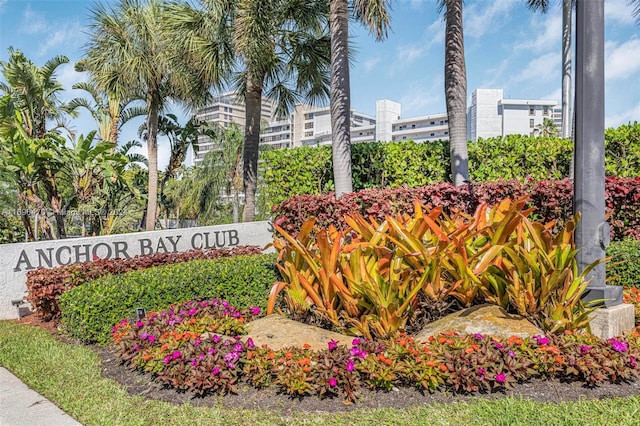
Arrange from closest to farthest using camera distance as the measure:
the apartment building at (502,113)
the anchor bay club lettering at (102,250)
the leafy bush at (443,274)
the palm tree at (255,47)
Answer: the leafy bush at (443,274), the anchor bay club lettering at (102,250), the palm tree at (255,47), the apartment building at (502,113)

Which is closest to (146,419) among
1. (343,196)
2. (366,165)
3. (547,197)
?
(343,196)

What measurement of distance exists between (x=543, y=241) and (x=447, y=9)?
6.02 m

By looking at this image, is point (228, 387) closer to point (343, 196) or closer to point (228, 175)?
point (343, 196)

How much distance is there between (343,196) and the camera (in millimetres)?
8234

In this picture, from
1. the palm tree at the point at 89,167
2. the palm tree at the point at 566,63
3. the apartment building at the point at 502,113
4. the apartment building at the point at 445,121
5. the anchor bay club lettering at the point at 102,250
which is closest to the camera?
the anchor bay club lettering at the point at 102,250

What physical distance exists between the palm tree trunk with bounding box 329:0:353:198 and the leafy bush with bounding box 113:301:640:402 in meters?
5.50

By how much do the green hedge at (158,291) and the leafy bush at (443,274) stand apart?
3.77 feet

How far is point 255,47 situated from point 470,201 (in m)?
6.27

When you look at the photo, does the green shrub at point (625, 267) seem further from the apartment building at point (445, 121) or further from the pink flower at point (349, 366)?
the apartment building at point (445, 121)

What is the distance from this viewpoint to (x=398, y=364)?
3.62 meters

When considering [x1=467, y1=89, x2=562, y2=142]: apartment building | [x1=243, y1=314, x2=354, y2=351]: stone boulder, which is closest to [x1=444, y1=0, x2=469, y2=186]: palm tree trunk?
[x1=243, y1=314, x2=354, y2=351]: stone boulder

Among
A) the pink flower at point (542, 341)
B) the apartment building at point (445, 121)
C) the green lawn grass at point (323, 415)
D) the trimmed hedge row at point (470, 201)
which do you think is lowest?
the green lawn grass at point (323, 415)

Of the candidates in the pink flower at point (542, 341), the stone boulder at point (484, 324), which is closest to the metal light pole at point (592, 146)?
the stone boulder at point (484, 324)

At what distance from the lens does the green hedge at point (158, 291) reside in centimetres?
538
